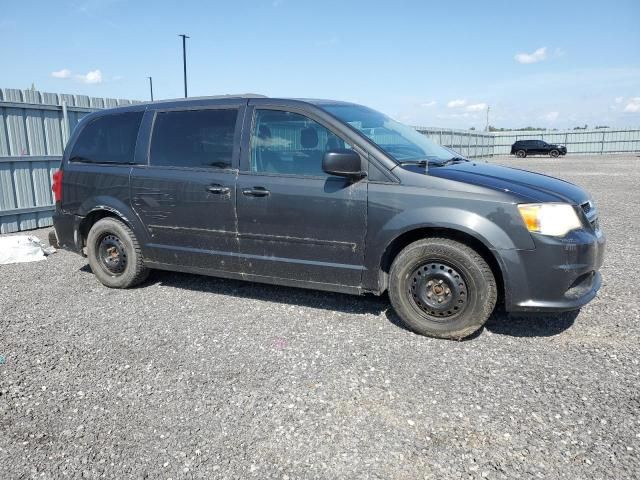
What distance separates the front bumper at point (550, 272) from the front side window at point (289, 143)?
1.68 metres

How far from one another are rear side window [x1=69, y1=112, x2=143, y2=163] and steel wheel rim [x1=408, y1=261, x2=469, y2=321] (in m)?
3.22

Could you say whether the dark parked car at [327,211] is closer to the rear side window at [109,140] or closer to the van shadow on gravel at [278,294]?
the rear side window at [109,140]

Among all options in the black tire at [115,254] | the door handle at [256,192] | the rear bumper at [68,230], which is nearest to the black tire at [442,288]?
the door handle at [256,192]

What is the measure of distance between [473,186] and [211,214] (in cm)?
238

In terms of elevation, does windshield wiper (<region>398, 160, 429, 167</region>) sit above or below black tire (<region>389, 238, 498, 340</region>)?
above

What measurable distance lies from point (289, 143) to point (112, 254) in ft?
8.24

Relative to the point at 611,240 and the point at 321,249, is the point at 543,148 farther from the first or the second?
the point at 321,249

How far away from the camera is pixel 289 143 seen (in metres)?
4.33

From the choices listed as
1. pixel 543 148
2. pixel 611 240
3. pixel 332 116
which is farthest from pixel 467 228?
pixel 543 148

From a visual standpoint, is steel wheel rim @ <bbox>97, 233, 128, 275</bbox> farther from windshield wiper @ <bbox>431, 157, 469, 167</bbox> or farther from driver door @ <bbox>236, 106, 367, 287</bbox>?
windshield wiper @ <bbox>431, 157, 469, 167</bbox>

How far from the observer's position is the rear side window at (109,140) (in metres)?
5.12

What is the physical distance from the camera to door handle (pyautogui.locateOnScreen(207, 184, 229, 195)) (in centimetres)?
446

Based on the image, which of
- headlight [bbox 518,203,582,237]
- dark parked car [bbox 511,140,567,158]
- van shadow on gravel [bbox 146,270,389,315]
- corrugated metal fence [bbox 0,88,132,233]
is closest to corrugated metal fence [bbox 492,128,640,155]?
dark parked car [bbox 511,140,567,158]

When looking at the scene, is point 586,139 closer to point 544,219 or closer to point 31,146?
point 31,146
